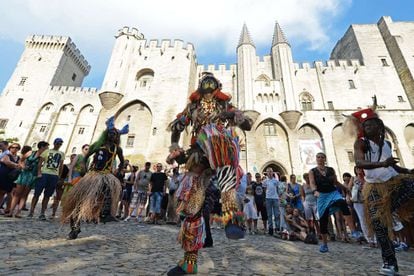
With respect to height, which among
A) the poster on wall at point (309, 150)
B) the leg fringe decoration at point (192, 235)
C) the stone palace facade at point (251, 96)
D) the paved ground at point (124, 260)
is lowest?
the paved ground at point (124, 260)

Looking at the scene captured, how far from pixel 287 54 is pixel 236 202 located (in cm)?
2838

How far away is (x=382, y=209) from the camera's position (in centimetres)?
264

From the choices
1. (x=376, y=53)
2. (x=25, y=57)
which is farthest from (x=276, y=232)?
(x=25, y=57)

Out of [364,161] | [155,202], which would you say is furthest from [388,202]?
[155,202]

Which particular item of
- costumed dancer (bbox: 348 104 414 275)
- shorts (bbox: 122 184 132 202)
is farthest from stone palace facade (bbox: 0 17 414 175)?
costumed dancer (bbox: 348 104 414 275)

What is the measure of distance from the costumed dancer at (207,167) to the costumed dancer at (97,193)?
160 centimetres

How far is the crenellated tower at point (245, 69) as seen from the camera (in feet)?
79.8

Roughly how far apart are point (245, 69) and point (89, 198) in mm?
24995

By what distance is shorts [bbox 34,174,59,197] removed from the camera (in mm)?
5844

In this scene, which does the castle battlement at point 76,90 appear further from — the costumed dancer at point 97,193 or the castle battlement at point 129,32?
the costumed dancer at point 97,193

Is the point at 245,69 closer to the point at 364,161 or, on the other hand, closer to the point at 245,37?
the point at 245,37

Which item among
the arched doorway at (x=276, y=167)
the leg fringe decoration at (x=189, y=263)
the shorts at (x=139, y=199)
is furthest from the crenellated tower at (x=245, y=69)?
the leg fringe decoration at (x=189, y=263)

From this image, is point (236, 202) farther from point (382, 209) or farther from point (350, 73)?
point (350, 73)

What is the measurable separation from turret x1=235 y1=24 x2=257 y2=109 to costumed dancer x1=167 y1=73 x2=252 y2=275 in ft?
69.6
